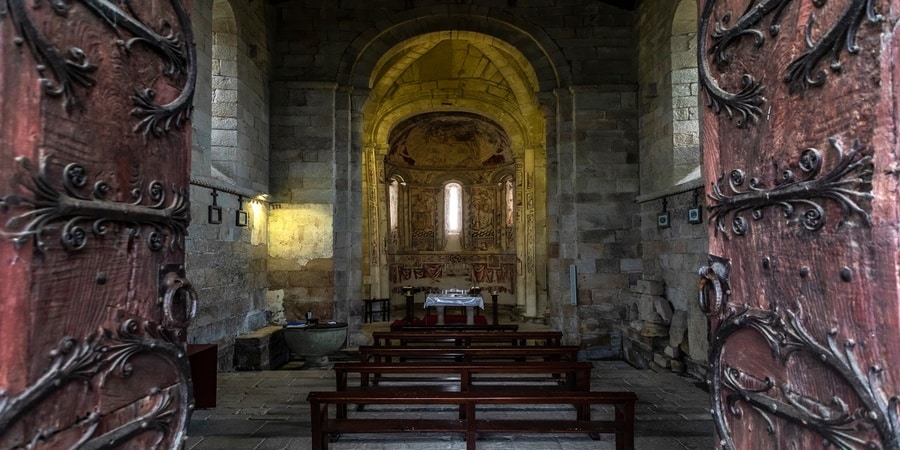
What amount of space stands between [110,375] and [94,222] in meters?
0.38

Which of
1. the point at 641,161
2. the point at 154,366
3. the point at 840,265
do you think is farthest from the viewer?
the point at 641,161

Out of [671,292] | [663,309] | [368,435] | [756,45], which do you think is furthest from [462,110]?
[756,45]

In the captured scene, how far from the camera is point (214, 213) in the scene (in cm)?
601

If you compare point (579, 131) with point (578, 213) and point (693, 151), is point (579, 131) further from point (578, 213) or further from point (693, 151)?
point (693, 151)

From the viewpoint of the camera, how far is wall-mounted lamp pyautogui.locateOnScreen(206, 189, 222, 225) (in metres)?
5.90

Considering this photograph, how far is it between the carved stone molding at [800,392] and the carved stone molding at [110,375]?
162 centimetres

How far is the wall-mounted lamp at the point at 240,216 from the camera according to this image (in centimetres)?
666

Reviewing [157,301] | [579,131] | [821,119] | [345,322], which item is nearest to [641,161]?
[579,131]

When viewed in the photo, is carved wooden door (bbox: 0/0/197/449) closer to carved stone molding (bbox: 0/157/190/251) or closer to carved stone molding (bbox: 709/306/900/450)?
carved stone molding (bbox: 0/157/190/251)

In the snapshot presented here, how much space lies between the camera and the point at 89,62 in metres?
1.17

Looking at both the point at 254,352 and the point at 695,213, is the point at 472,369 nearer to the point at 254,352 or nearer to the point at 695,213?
the point at 695,213

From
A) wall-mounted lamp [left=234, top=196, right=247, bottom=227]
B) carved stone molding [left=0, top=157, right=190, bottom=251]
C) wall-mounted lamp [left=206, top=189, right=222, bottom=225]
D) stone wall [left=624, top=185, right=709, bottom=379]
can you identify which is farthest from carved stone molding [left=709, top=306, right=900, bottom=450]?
wall-mounted lamp [left=234, top=196, right=247, bottom=227]

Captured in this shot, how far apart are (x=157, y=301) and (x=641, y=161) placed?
7434 mm

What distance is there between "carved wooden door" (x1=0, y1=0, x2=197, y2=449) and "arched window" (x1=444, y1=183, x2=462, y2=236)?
44.2ft
